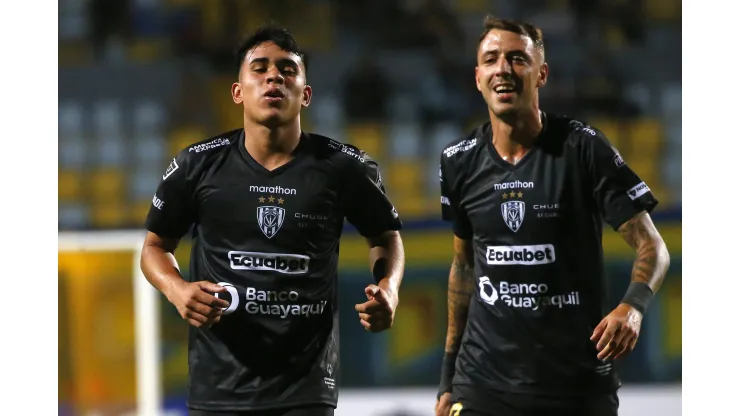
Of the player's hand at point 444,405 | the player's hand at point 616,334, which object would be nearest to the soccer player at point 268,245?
the player's hand at point 444,405

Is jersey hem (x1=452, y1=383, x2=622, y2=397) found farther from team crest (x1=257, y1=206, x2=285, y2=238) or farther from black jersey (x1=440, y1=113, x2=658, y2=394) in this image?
team crest (x1=257, y1=206, x2=285, y2=238)

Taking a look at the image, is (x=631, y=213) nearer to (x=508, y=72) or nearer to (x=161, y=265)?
(x=508, y=72)

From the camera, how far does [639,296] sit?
2.87 meters

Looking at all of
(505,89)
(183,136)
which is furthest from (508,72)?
(183,136)

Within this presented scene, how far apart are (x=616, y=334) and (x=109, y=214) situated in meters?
3.61

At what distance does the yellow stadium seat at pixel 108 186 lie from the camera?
5691 mm

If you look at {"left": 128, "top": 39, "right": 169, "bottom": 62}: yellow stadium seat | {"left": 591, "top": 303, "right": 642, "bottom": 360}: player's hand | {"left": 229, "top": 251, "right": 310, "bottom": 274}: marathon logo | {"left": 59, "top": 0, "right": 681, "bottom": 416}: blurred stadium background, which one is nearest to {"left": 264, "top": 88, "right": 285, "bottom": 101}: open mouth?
{"left": 229, "top": 251, "right": 310, "bottom": 274}: marathon logo

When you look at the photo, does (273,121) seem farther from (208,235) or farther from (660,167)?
(660,167)

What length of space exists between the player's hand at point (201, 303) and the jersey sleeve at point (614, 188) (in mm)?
1157

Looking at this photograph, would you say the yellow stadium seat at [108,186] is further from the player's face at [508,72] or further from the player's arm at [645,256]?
the player's arm at [645,256]

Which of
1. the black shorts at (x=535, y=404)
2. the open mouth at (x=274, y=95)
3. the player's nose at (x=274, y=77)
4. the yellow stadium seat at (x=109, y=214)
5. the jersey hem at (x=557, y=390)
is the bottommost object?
the black shorts at (x=535, y=404)

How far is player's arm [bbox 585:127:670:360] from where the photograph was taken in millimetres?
2910

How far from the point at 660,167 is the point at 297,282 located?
3.20 m

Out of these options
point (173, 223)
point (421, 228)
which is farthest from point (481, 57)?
point (421, 228)
